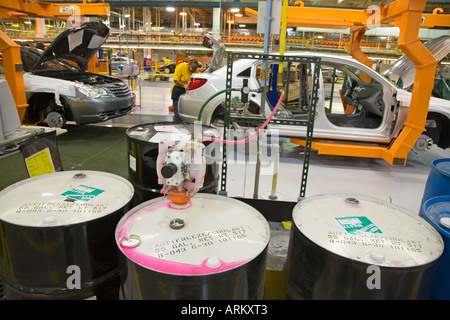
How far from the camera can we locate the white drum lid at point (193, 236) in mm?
1174

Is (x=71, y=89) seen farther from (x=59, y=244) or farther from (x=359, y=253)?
(x=359, y=253)

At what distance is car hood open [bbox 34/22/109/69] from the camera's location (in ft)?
16.3

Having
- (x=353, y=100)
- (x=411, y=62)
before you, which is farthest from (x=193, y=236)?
(x=411, y=62)

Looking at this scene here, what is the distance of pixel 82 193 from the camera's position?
1.62m

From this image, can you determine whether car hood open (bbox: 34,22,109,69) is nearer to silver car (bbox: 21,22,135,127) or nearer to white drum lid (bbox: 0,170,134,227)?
silver car (bbox: 21,22,135,127)

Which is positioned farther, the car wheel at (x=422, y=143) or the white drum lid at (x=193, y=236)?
the car wheel at (x=422, y=143)

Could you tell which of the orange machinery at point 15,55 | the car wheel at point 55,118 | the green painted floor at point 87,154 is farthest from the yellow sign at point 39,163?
the car wheel at point 55,118

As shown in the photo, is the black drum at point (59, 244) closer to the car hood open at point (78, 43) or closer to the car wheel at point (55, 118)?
the car wheel at point (55, 118)

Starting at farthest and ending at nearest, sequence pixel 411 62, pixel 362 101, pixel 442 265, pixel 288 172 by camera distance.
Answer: pixel 411 62 < pixel 362 101 < pixel 288 172 < pixel 442 265

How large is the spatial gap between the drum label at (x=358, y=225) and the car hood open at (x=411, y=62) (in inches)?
167

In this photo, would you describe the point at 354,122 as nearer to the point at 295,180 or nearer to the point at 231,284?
the point at 295,180

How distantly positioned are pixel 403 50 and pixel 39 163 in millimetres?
3990

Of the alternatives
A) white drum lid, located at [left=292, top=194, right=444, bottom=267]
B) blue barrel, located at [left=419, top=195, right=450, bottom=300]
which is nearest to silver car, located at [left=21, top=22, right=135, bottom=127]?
white drum lid, located at [left=292, top=194, right=444, bottom=267]

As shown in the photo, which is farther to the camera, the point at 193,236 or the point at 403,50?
the point at 403,50
